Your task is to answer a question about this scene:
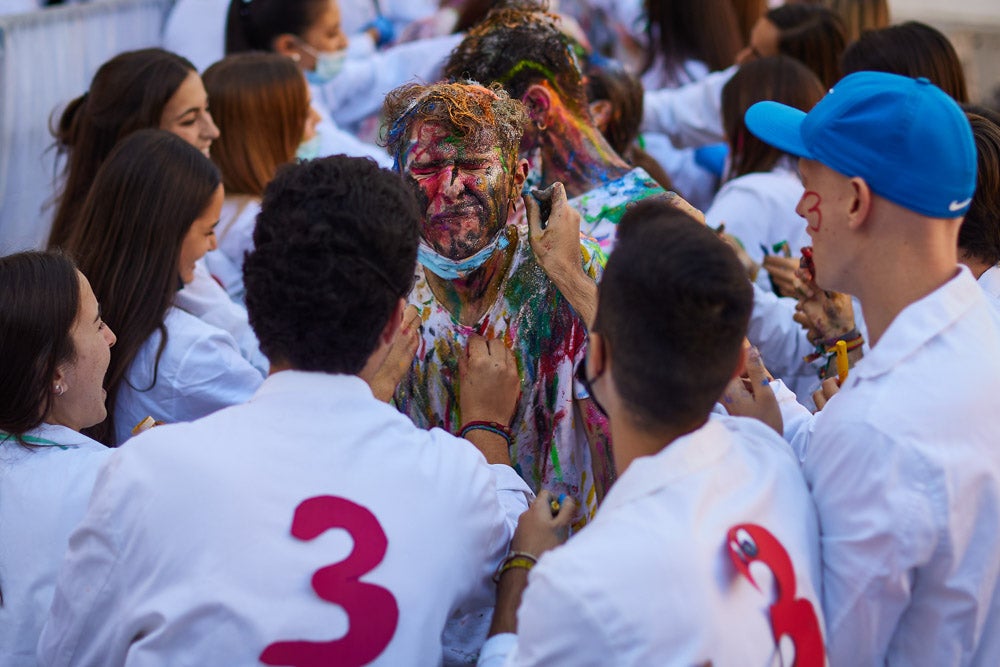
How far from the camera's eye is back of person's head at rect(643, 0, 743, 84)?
5930 millimetres

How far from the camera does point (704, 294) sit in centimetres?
168

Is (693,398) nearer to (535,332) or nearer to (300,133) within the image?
(535,332)

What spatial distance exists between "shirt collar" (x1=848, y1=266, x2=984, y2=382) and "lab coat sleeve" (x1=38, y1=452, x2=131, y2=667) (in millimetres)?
1336

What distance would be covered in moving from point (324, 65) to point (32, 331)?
353 centimetres

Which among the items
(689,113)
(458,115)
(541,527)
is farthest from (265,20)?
(541,527)

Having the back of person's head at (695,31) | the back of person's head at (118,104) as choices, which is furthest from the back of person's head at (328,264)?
the back of person's head at (695,31)

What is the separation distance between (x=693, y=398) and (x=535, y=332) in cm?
88

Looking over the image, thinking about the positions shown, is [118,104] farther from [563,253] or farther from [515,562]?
[515,562]

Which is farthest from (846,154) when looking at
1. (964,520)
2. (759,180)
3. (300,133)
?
(300,133)

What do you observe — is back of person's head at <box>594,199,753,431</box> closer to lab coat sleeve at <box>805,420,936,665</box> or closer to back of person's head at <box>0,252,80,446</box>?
lab coat sleeve at <box>805,420,936,665</box>

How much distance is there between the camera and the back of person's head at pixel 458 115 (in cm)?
249

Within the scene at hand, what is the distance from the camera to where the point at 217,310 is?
3414 millimetres

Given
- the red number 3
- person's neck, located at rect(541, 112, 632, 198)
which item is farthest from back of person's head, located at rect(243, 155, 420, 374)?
person's neck, located at rect(541, 112, 632, 198)

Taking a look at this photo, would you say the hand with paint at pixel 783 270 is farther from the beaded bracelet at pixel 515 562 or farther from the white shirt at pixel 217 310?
the beaded bracelet at pixel 515 562
